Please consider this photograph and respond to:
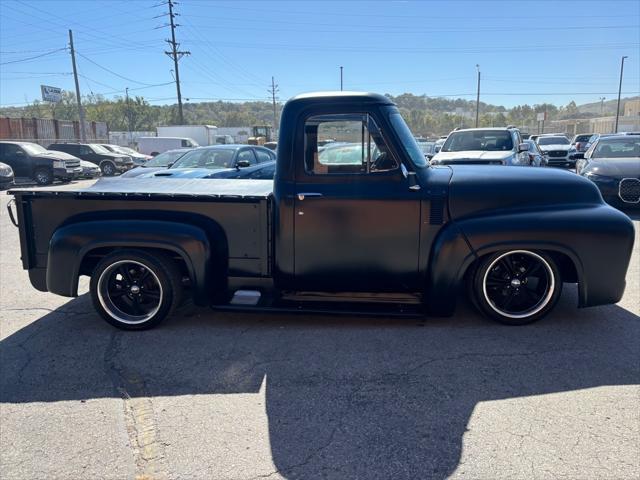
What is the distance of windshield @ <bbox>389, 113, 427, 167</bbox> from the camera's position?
424 centimetres

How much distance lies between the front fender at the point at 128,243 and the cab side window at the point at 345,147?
3.97ft

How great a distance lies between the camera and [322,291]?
177 inches

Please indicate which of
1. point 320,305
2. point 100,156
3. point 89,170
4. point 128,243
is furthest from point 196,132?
point 320,305

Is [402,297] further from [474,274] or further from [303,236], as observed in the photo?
[303,236]

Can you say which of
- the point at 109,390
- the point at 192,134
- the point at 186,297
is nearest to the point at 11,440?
the point at 109,390

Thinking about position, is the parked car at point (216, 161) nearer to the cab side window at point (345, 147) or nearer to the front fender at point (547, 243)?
the cab side window at point (345, 147)

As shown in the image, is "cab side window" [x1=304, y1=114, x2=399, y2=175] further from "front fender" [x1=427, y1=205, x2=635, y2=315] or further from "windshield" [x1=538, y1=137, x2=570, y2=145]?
"windshield" [x1=538, y1=137, x2=570, y2=145]

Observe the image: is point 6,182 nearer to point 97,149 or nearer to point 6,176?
point 6,176

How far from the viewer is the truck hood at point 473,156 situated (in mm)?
10703

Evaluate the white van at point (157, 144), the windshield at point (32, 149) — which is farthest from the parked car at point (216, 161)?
the white van at point (157, 144)

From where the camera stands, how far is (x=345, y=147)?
4.28 m

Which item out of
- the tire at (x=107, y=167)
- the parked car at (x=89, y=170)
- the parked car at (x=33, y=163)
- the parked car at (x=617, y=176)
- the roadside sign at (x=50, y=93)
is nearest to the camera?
the parked car at (x=617, y=176)

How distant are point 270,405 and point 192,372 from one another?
82cm

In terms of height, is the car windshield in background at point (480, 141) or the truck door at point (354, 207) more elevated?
the car windshield in background at point (480, 141)
